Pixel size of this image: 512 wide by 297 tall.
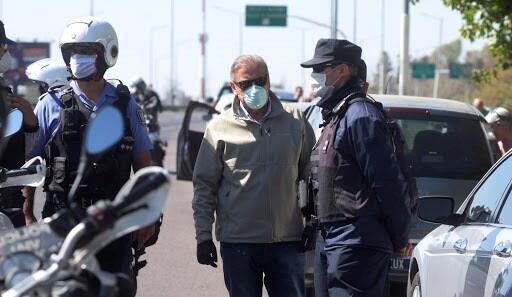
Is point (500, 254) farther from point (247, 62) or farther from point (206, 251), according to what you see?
point (247, 62)

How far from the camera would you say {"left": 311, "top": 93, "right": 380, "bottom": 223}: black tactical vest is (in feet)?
18.9

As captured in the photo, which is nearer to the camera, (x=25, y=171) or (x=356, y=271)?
(x=25, y=171)

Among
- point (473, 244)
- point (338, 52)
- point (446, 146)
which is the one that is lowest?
point (473, 244)

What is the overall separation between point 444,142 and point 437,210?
3334 millimetres

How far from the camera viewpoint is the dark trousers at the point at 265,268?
21.0ft

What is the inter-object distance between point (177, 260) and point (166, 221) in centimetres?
389

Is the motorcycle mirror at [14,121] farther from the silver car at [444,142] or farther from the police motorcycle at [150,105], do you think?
the police motorcycle at [150,105]

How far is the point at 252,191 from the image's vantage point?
251 inches

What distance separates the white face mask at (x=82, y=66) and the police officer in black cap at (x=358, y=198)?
3.91 ft

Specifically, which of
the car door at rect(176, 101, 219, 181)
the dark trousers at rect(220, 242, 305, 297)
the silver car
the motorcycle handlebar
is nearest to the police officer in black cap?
the dark trousers at rect(220, 242, 305, 297)

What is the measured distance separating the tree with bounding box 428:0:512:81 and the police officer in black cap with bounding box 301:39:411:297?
1249 centimetres

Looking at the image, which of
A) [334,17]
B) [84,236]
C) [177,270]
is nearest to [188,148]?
[177,270]

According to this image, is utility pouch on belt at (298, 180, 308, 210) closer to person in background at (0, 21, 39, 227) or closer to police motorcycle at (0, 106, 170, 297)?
person in background at (0, 21, 39, 227)

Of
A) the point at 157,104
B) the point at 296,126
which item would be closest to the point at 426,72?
the point at 157,104
